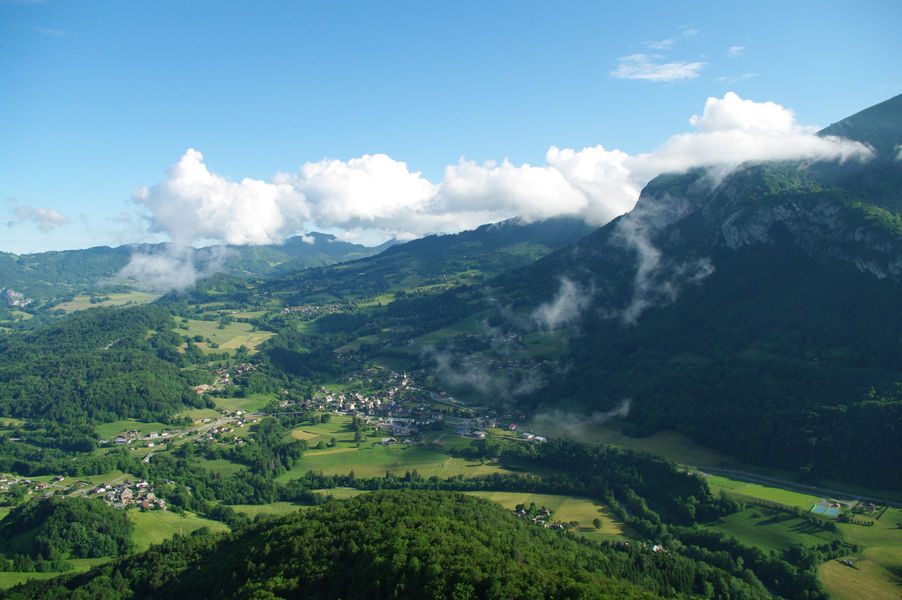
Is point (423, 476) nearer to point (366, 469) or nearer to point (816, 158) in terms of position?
point (366, 469)

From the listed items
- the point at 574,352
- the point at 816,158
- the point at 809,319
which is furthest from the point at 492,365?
the point at 816,158

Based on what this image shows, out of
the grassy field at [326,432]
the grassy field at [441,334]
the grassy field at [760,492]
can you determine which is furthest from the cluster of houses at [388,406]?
the grassy field at [760,492]

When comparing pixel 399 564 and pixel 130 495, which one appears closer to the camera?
pixel 399 564

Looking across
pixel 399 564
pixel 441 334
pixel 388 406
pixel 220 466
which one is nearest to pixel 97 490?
pixel 220 466

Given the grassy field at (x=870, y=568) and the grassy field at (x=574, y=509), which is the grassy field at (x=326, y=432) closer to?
the grassy field at (x=574, y=509)

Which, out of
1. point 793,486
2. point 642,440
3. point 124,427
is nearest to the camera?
point 793,486

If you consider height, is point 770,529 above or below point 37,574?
below

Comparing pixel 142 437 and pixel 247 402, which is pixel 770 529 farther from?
pixel 247 402

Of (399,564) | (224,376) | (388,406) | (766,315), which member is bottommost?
(388,406)

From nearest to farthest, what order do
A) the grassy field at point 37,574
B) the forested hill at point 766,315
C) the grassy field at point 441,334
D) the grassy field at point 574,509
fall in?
the grassy field at point 37,574 → the grassy field at point 574,509 → the forested hill at point 766,315 → the grassy field at point 441,334
